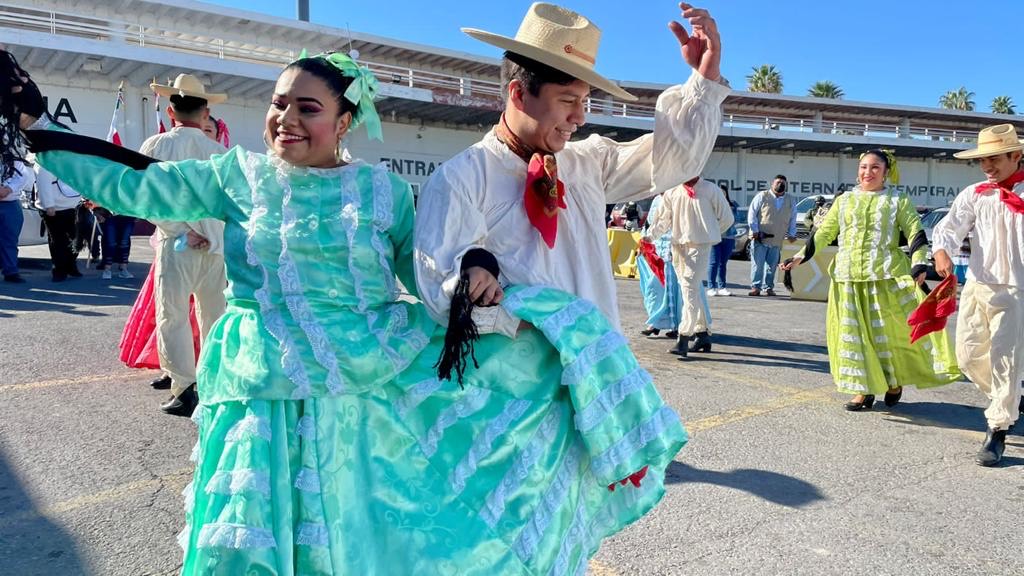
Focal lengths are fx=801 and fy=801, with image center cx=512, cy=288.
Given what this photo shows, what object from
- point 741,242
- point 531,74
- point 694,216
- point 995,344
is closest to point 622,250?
point 741,242

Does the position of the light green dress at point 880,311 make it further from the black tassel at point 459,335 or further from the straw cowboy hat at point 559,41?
the black tassel at point 459,335

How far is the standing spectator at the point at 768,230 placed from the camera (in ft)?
42.0

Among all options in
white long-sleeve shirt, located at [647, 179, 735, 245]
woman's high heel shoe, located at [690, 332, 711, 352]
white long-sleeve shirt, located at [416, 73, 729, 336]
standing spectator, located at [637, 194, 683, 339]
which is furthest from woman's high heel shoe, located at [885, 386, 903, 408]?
white long-sleeve shirt, located at [416, 73, 729, 336]

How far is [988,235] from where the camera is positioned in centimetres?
473

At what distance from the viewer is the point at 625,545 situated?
3.14 m

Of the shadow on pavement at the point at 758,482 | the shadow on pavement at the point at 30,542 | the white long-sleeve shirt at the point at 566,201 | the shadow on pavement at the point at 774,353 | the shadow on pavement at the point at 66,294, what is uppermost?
the white long-sleeve shirt at the point at 566,201

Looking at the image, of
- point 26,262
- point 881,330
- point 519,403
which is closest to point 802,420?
point 881,330

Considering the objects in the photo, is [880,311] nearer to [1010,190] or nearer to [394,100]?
[1010,190]

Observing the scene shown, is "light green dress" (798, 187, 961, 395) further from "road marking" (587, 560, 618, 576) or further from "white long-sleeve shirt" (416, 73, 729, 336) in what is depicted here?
"white long-sleeve shirt" (416, 73, 729, 336)

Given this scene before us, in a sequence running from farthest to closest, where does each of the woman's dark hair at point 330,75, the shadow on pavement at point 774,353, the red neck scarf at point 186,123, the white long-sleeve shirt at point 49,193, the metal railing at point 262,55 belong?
the metal railing at point 262,55
the white long-sleeve shirt at point 49,193
the shadow on pavement at point 774,353
the red neck scarf at point 186,123
the woman's dark hair at point 330,75

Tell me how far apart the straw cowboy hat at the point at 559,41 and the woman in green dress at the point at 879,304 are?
4.02 m

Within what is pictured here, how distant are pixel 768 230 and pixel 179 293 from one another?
10.2 metres

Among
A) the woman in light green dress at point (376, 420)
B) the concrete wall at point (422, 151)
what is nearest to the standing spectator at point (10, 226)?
the concrete wall at point (422, 151)

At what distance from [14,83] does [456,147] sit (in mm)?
31810
